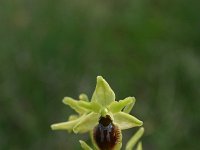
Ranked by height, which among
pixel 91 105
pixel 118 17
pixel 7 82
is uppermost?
pixel 118 17

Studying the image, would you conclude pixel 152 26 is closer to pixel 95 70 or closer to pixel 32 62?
pixel 95 70

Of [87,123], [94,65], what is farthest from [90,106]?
[94,65]

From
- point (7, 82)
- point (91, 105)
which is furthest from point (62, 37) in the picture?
point (91, 105)

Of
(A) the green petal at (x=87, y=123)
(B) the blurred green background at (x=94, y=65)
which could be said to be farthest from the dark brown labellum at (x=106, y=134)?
(B) the blurred green background at (x=94, y=65)

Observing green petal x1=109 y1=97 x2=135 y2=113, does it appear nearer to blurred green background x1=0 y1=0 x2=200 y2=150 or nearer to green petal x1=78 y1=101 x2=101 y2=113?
green petal x1=78 y1=101 x2=101 y2=113

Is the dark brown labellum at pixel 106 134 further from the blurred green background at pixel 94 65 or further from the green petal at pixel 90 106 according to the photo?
the blurred green background at pixel 94 65

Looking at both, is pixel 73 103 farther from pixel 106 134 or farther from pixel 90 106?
pixel 106 134

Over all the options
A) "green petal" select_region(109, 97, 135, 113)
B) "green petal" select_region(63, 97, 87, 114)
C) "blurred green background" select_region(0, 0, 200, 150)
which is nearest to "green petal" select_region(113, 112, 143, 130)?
"green petal" select_region(109, 97, 135, 113)
